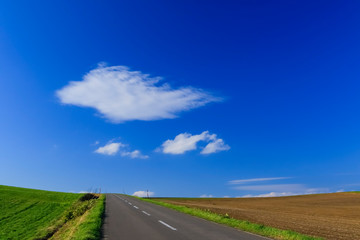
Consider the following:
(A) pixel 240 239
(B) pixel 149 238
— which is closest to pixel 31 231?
(B) pixel 149 238

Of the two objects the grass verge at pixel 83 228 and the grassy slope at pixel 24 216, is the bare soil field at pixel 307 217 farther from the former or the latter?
the grassy slope at pixel 24 216

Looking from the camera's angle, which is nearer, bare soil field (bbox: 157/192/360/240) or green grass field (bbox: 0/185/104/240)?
bare soil field (bbox: 157/192/360/240)

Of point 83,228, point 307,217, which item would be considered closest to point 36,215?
point 83,228

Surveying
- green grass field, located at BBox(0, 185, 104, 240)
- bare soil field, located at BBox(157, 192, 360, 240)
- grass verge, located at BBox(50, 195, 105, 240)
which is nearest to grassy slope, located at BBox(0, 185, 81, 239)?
green grass field, located at BBox(0, 185, 104, 240)

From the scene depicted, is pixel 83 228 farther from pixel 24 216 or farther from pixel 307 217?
pixel 24 216

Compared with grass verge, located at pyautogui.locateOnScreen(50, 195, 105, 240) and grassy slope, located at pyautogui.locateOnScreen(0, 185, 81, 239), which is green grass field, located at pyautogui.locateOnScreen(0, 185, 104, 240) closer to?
grassy slope, located at pyautogui.locateOnScreen(0, 185, 81, 239)

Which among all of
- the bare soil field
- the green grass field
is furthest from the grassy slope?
the bare soil field

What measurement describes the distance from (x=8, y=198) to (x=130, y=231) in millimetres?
48070

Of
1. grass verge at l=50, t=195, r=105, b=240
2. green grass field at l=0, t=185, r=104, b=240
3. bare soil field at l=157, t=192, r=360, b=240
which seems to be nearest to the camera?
grass verge at l=50, t=195, r=105, b=240

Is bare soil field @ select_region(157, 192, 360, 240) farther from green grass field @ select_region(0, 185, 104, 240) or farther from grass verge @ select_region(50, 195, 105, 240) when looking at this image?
green grass field @ select_region(0, 185, 104, 240)

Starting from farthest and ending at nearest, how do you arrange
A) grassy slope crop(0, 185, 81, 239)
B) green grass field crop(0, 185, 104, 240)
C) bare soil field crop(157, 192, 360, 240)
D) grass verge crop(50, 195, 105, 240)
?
grassy slope crop(0, 185, 81, 239) < green grass field crop(0, 185, 104, 240) < bare soil field crop(157, 192, 360, 240) < grass verge crop(50, 195, 105, 240)

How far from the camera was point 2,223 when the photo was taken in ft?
109

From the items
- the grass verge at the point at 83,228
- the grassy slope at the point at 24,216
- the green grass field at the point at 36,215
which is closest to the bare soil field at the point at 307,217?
the grass verge at the point at 83,228

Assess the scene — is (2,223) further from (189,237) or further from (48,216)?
(189,237)
